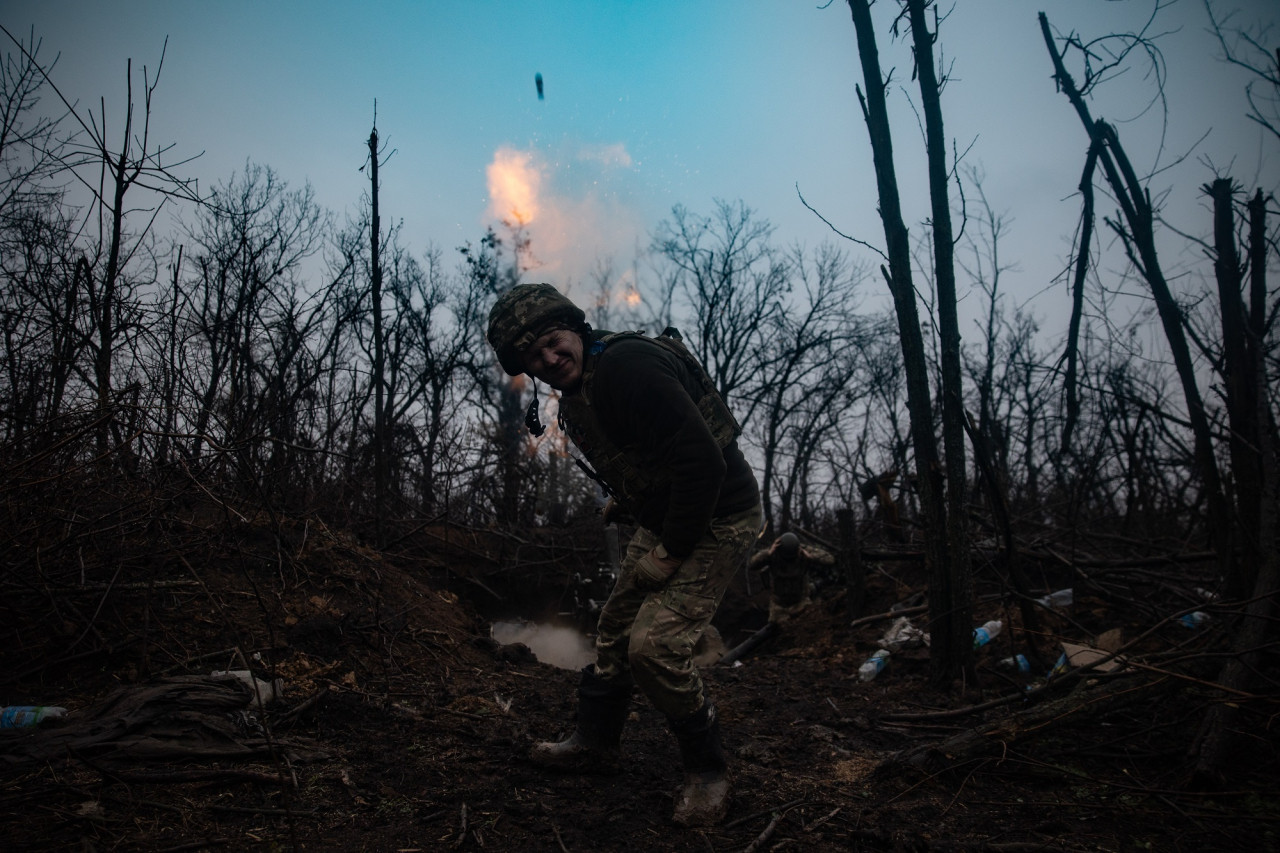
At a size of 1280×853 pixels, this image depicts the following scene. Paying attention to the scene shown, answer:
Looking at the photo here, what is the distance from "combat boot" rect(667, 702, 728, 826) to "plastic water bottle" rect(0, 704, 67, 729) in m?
2.57

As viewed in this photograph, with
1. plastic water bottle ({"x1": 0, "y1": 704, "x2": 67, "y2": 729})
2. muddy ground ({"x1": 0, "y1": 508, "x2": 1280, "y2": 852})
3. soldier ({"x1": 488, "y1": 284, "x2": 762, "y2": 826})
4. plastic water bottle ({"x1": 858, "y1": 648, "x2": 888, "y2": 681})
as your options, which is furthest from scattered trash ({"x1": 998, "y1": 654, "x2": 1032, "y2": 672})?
plastic water bottle ({"x1": 0, "y1": 704, "x2": 67, "y2": 729})

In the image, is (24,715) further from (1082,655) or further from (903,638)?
(903,638)

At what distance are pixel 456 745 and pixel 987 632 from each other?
4.23 metres

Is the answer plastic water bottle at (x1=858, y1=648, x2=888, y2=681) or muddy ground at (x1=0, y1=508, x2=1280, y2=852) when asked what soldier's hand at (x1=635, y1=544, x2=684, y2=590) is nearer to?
muddy ground at (x1=0, y1=508, x2=1280, y2=852)

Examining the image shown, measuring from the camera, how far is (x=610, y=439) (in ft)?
8.93

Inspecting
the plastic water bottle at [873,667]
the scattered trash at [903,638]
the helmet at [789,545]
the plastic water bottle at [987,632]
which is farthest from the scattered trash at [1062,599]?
the helmet at [789,545]

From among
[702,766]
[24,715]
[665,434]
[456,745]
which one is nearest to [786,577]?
[456,745]

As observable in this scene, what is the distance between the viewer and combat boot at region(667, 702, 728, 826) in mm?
2508

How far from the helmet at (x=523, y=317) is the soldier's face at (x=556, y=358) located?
36 millimetres

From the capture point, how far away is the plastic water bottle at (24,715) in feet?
9.02

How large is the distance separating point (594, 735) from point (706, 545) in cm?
102

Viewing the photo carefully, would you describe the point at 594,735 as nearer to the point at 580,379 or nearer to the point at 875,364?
the point at 580,379

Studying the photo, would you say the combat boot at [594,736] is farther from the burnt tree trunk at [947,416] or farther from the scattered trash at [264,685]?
the burnt tree trunk at [947,416]

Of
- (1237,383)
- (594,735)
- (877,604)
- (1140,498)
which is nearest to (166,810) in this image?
(594,735)
